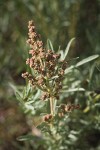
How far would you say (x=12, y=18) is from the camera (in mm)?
3090

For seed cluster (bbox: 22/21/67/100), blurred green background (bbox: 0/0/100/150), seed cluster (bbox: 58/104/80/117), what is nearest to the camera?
seed cluster (bbox: 22/21/67/100)

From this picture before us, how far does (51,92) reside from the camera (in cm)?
156

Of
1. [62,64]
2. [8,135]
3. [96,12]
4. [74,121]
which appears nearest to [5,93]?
[8,135]

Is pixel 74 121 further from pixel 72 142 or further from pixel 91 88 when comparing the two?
pixel 91 88

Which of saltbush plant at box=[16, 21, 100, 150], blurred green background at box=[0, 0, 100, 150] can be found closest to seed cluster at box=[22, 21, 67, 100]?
saltbush plant at box=[16, 21, 100, 150]

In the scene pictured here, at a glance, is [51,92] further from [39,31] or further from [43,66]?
[39,31]

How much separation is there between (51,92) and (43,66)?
144 mm

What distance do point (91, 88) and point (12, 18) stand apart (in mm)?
1473

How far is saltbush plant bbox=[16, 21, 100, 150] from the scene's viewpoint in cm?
146

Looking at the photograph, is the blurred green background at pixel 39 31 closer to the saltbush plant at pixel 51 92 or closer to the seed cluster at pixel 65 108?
the saltbush plant at pixel 51 92

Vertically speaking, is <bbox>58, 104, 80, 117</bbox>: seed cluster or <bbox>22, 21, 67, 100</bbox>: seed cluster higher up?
<bbox>22, 21, 67, 100</bbox>: seed cluster

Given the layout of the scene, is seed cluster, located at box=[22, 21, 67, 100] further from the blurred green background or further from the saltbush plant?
the blurred green background

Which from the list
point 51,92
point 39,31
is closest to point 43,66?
point 51,92

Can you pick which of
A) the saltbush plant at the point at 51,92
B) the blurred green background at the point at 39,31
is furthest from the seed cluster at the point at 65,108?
the blurred green background at the point at 39,31
